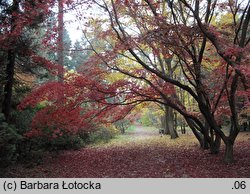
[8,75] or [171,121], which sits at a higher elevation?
[8,75]

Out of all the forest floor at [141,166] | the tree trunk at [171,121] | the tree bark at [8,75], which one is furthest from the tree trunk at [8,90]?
the tree trunk at [171,121]

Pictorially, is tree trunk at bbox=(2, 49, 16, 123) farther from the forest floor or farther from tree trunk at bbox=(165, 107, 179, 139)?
tree trunk at bbox=(165, 107, 179, 139)

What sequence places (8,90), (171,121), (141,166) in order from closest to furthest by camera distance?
(141,166)
(8,90)
(171,121)

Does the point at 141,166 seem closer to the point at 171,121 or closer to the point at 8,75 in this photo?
the point at 8,75

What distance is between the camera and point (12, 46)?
32.8ft

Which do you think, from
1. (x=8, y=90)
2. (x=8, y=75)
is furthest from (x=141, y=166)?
(x=8, y=75)

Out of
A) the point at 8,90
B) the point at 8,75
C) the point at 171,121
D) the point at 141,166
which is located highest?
the point at 8,75

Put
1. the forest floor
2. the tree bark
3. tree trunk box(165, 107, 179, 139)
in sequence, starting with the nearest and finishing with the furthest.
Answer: the forest floor, the tree bark, tree trunk box(165, 107, 179, 139)

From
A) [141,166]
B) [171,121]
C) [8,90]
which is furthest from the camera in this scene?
[171,121]

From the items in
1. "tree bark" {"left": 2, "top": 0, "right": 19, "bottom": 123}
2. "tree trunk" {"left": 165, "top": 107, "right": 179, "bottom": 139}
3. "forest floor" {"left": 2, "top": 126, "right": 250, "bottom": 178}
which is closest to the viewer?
"forest floor" {"left": 2, "top": 126, "right": 250, "bottom": 178}

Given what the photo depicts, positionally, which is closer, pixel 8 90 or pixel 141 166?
pixel 141 166

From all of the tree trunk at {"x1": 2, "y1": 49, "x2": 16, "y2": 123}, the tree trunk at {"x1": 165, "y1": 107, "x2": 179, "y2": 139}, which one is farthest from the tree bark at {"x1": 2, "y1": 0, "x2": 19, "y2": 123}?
the tree trunk at {"x1": 165, "y1": 107, "x2": 179, "y2": 139}

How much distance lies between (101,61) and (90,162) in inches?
155

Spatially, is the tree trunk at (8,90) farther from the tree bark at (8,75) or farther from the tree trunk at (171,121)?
the tree trunk at (171,121)
